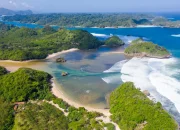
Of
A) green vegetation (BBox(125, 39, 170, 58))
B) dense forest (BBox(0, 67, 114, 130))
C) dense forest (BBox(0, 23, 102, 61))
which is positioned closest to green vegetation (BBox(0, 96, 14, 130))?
dense forest (BBox(0, 67, 114, 130))

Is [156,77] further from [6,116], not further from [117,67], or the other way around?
[6,116]

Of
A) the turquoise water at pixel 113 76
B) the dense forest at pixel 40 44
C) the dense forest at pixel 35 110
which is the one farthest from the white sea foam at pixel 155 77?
the dense forest at pixel 40 44

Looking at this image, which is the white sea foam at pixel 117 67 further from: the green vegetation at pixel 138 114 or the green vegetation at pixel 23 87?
the green vegetation at pixel 138 114

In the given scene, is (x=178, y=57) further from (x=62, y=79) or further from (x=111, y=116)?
(x=111, y=116)

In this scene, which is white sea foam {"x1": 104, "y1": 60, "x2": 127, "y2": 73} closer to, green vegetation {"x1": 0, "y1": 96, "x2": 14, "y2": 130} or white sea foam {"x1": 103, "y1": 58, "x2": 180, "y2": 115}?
white sea foam {"x1": 103, "y1": 58, "x2": 180, "y2": 115}

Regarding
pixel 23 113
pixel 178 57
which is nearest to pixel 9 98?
pixel 23 113

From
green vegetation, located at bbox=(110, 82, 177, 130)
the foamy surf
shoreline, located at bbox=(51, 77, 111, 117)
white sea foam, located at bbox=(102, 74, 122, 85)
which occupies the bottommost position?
shoreline, located at bbox=(51, 77, 111, 117)

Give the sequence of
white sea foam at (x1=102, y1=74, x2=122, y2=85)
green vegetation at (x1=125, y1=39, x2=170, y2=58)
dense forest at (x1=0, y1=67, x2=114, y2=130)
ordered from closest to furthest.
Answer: dense forest at (x1=0, y1=67, x2=114, y2=130), white sea foam at (x1=102, y1=74, x2=122, y2=85), green vegetation at (x1=125, y1=39, x2=170, y2=58)
